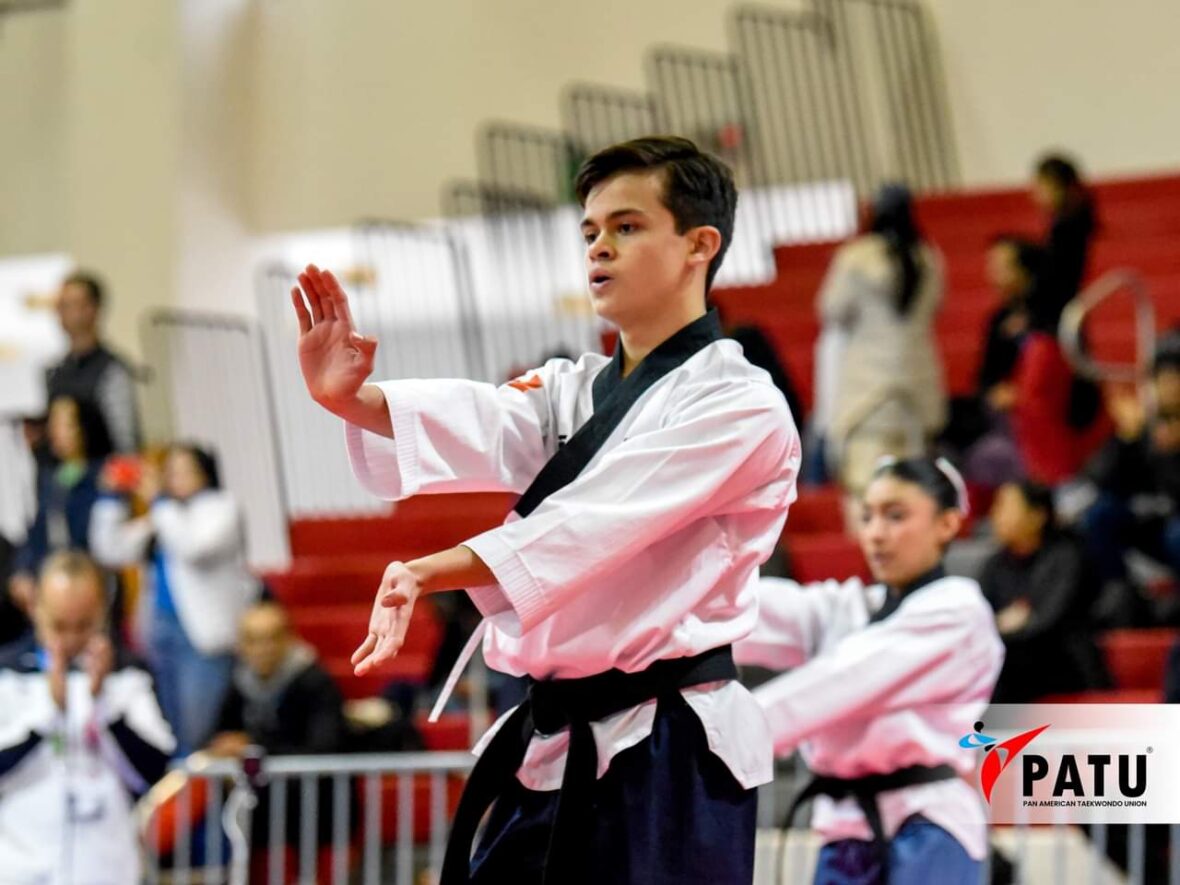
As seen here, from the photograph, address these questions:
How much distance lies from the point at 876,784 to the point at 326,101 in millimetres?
8037

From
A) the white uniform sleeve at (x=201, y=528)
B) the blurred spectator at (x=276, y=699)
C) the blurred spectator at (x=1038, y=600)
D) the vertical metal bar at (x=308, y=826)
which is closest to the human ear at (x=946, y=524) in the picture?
the blurred spectator at (x=1038, y=600)

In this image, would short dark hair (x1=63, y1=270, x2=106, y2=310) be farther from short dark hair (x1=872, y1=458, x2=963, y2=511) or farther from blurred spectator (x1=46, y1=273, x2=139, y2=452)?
short dark hair (x1=872, y1=458, x2=963, y2=511)

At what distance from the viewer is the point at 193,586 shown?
7.09m

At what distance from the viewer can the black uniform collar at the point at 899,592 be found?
3756 millimetres

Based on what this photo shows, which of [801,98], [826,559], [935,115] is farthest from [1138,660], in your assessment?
[801,98]

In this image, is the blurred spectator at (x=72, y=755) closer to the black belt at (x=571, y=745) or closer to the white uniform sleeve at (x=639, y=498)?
the black belt at (x=571, y=745)

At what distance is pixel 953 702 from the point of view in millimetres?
3742

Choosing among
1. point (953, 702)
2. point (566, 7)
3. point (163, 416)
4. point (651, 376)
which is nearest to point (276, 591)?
point (163, 416)

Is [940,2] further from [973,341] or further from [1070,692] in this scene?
[1070,692]

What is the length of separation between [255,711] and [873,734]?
3214mm

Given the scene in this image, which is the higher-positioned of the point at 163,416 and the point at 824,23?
the point at 824,23

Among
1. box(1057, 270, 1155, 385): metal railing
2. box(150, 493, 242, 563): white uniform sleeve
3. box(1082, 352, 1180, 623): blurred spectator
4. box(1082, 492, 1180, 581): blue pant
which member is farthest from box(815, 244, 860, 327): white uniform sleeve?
box(150, 493, 242, 563): white uniform sleeve

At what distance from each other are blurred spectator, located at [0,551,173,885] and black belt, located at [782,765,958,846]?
1905 mm

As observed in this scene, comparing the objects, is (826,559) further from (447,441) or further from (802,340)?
(447,441)
